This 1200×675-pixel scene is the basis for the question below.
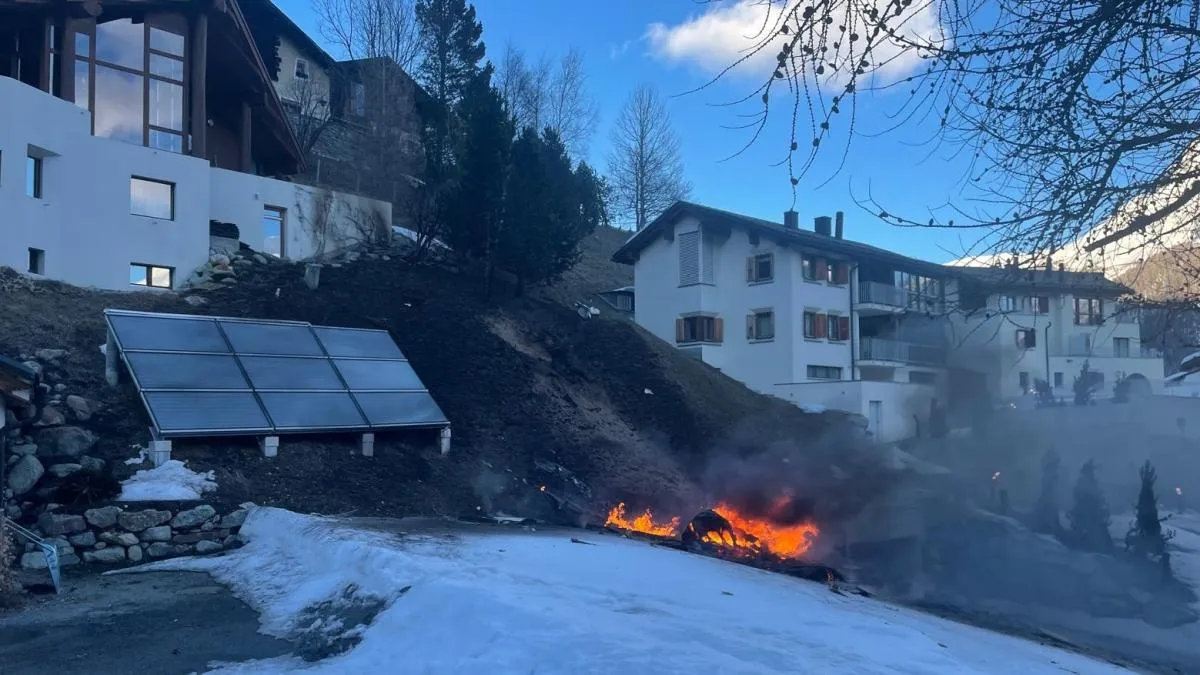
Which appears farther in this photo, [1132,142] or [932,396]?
[932,396]

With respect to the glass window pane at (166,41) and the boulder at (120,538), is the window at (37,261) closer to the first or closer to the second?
the glass window pane at (166,41)

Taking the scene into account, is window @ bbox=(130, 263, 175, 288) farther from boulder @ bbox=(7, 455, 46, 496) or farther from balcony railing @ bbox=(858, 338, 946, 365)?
balcony railing @ bbox=(858, 338, 946, 365)

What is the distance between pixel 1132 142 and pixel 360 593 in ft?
24.1

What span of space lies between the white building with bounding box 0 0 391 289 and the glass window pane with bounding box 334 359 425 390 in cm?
638

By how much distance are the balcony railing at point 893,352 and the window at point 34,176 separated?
103ft

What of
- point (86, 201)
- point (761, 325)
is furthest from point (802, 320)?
point (86, 201)

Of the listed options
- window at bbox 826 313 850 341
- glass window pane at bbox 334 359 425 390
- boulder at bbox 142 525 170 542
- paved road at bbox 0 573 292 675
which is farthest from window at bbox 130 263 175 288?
window at bbox 826 313 850 341

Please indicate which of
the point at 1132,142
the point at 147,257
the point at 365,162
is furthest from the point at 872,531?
the point at 365,162

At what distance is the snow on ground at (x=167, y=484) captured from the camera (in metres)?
12.4

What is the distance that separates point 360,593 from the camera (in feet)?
26.8

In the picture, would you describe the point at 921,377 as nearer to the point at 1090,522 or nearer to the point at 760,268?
the point at 760,268

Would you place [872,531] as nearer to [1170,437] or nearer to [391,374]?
[391,374]

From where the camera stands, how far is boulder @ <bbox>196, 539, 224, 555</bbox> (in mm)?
12086

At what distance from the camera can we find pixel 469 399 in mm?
19953
